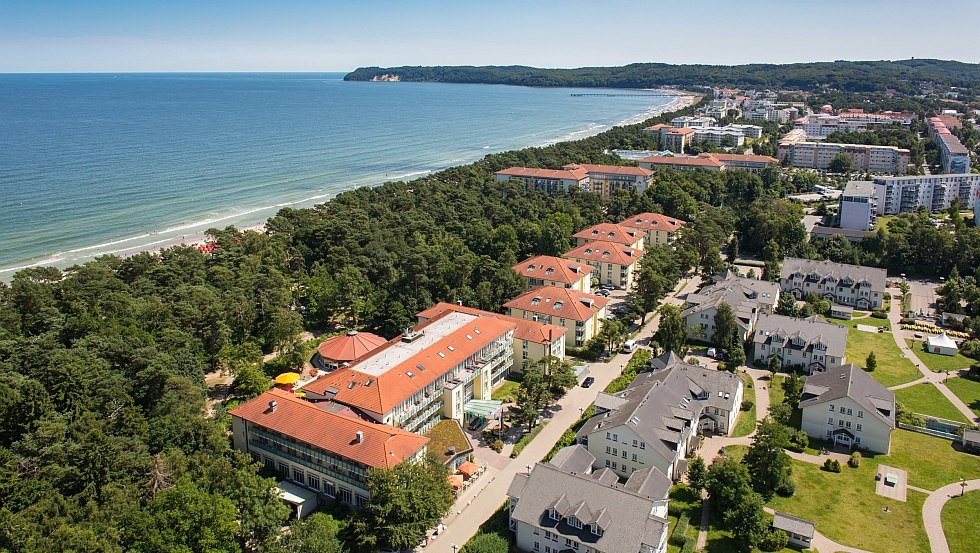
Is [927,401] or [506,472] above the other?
[506,472]

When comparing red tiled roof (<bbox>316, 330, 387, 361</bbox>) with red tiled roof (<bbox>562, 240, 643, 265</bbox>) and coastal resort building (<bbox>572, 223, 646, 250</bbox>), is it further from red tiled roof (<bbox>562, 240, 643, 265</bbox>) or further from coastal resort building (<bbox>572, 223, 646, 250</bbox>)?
coastal resort building (<bbox>572, 223, 646, 250</bbox>)

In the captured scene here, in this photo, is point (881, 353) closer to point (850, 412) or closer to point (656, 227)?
point (850, 412)

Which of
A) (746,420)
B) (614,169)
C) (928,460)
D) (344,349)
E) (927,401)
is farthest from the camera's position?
(614,169)

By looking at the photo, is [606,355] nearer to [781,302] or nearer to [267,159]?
[781,302]

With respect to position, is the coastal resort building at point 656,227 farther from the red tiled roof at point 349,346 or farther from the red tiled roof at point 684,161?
the red tiled roof at point 349,346

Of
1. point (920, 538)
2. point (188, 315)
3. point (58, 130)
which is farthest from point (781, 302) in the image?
point (58, 130)

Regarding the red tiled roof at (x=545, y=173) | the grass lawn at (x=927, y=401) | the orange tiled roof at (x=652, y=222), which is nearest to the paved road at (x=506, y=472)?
the grass lawn at (x=927, y=401)

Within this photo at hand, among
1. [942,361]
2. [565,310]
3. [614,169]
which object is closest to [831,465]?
[942,361]
